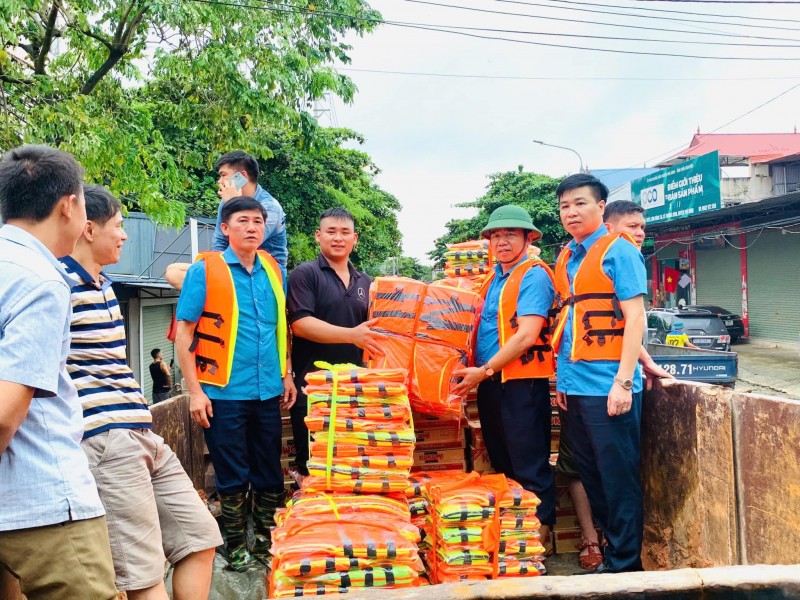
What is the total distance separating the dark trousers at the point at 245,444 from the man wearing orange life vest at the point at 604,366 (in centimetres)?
176

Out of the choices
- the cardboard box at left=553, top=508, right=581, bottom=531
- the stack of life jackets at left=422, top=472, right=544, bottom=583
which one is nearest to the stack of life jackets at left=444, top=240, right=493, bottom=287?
the cardboard box at left=553, top=508, right=581, bottom=531

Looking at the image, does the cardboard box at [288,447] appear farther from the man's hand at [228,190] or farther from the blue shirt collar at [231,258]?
the man's hand at [228,190]

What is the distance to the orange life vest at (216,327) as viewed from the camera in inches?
143

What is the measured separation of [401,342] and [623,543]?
1.61 metres

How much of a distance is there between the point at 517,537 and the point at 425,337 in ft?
3.89

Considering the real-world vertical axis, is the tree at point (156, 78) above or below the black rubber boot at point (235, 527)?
above

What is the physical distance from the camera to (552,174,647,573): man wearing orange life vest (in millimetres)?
3336

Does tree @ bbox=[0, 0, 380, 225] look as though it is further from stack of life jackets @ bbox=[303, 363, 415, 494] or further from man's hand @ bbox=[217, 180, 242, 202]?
stack of life jackets @ bbox=[303, 363, 415, 494]

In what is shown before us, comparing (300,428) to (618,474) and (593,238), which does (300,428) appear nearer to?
(618,474)

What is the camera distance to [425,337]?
3.64m

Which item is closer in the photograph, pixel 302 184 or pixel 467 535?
pixel 467 535

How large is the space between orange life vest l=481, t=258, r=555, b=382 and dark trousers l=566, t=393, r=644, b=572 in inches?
15.0

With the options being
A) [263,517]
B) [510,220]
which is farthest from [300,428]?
[510,220]

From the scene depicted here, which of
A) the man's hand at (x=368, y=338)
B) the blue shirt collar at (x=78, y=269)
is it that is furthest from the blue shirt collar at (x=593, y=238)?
the blue shirt collar at (x=78, y=269)
